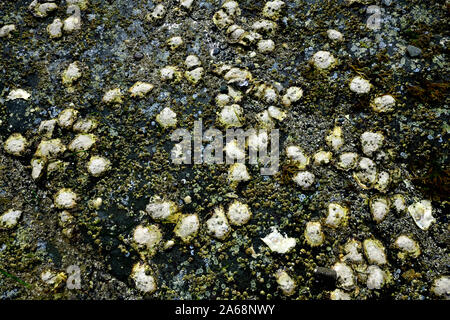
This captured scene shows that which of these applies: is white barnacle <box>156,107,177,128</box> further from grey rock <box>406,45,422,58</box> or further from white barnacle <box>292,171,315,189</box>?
grey rock <box>406,45,422,58</box>

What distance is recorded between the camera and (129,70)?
2.45m

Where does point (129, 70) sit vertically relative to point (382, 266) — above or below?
above

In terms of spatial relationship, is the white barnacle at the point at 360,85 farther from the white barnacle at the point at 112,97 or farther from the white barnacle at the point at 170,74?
the white barnacle at the point at 112,97

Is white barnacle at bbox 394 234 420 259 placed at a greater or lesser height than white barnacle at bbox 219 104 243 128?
lesser

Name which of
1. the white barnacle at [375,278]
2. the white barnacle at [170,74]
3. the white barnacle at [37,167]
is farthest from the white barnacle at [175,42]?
the white barnacle at [375,278]

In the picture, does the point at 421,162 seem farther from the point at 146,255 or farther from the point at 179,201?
the point at 146,255

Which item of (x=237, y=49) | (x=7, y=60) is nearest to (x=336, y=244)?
(x=237, y=49)

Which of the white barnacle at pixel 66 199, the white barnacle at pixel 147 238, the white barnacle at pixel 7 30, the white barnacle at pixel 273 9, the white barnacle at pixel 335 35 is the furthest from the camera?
the white barnacle at pixel 7 30

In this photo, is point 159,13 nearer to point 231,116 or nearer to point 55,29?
point 55,29

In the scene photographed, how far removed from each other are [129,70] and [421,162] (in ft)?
6.96

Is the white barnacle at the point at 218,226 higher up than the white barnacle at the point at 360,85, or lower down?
lower down

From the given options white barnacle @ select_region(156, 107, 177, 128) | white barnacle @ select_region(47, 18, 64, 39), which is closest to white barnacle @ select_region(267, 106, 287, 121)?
white barnacle @ select_region(156, 107, 177, 128)

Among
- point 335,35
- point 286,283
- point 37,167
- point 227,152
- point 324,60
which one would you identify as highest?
point 335,35

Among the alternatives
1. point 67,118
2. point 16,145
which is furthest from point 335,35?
point 16,145
